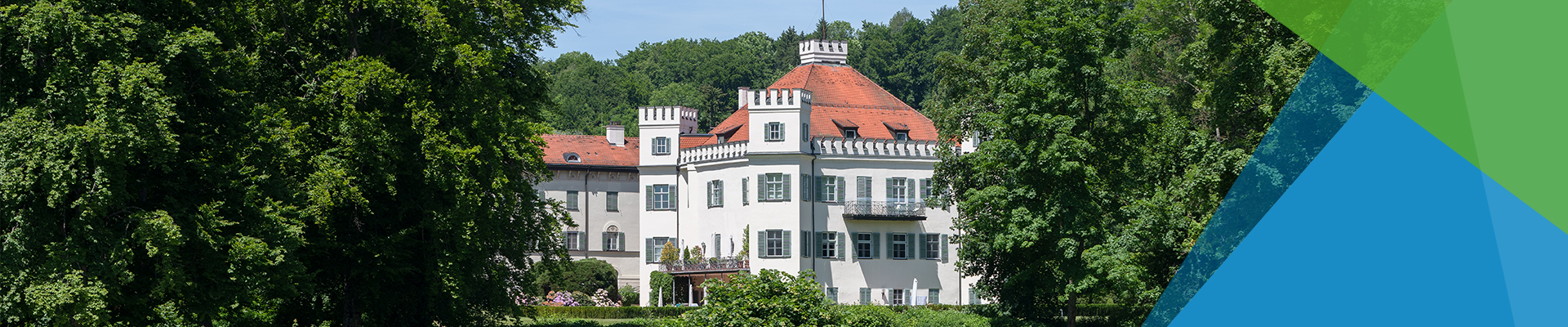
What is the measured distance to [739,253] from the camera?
182 feet

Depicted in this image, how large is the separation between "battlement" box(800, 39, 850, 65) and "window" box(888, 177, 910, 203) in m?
7.61

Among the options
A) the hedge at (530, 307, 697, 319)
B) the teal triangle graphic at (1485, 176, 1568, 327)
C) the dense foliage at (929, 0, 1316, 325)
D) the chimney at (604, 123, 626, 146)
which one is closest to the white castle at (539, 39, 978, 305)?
the hedge at (530, 307, 697, 319)

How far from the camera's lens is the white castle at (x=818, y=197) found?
55.4 meters

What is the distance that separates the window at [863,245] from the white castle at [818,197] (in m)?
0.03

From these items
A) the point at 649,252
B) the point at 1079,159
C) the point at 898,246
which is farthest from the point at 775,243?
the point at 1079,159

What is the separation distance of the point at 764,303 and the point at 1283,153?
53.1 feet

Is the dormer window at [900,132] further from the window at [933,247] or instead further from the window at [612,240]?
the window at [612,240]

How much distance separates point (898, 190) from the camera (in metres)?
56.9

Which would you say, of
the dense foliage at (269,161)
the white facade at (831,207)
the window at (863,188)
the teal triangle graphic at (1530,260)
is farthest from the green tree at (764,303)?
the window at (863,188)

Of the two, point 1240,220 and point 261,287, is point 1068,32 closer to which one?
point 1240,220

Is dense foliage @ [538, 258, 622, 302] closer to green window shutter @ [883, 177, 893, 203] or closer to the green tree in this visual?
green window shutter @ [883, 177, 893, 203]

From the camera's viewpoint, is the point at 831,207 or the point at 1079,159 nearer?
the point at 1079,159

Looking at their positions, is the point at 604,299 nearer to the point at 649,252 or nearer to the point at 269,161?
the point at 649,252

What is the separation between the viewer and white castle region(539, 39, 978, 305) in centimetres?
5538
